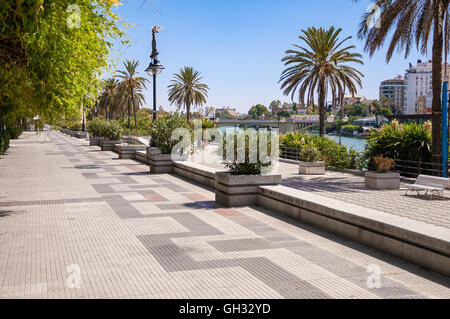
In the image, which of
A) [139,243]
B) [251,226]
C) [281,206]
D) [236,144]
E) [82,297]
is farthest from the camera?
[236,144]

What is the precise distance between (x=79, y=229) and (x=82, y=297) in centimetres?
364

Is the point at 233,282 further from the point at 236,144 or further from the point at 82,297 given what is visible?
the point at 236,144

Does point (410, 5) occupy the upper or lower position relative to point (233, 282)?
upper

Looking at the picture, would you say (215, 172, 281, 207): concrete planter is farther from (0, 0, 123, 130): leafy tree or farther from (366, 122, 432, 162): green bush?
(366, 122, 432, 162): green bush

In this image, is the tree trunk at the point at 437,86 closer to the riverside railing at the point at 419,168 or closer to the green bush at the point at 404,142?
the riverside railing at the point at 419,168

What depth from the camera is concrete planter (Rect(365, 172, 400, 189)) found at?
13.9 meters

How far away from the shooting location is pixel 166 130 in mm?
18281

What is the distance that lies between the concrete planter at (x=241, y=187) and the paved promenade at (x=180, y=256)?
0.42 meters

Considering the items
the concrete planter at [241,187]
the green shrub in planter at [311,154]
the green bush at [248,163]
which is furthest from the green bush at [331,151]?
the concrete planter at [241,187]

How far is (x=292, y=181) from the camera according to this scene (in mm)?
16109

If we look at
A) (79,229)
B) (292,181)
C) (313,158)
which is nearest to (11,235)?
(79,229)

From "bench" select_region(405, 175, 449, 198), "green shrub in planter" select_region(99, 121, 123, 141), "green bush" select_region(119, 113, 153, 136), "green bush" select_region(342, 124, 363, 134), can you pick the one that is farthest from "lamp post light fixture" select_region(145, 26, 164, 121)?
"green bush" select_region(342, 124, 363, 134)

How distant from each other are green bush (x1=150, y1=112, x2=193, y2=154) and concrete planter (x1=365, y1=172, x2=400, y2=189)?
7930mm

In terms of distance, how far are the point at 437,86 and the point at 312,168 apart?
18.7 feet
